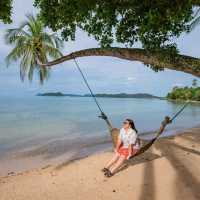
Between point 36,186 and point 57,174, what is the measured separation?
2.66 ft

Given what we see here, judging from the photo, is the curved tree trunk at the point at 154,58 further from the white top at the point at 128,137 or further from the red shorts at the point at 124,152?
the red shorts at the point at 124,152

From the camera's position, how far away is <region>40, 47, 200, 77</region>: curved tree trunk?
173 inches

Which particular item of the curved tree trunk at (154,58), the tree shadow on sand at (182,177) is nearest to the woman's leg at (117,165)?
the tree shadow on sand at (182,177)

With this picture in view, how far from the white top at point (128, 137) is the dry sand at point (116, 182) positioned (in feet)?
1.77

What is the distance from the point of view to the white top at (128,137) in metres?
6.25

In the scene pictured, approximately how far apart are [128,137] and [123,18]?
7.33 feet

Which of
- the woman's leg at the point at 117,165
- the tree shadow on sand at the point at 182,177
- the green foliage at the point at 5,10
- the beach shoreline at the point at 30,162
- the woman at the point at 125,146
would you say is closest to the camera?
the green foliage at the point at 5,10

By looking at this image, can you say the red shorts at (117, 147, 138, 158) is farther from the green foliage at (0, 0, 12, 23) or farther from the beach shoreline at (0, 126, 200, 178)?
the green foliage at (0, 0, 12, 23)

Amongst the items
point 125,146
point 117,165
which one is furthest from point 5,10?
point 117,165

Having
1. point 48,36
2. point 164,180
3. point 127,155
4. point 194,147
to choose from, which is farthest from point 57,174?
point 48,36

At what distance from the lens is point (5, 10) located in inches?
191

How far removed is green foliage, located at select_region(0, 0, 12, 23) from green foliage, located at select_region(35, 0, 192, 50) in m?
1.07

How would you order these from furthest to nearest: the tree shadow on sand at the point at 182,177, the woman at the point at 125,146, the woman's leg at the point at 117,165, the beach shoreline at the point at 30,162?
the beach shoreline at the point at 30,162 < the woman at the point at 125,146 < the woman's leg at the point at 117,165 < the tree shadow on sand at the point at 182,177

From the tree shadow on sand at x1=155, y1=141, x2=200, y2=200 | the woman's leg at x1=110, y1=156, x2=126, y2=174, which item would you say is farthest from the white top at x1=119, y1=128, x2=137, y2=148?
the tree shadow on sand at x1=155, y1=141, x2=200, y2=200
